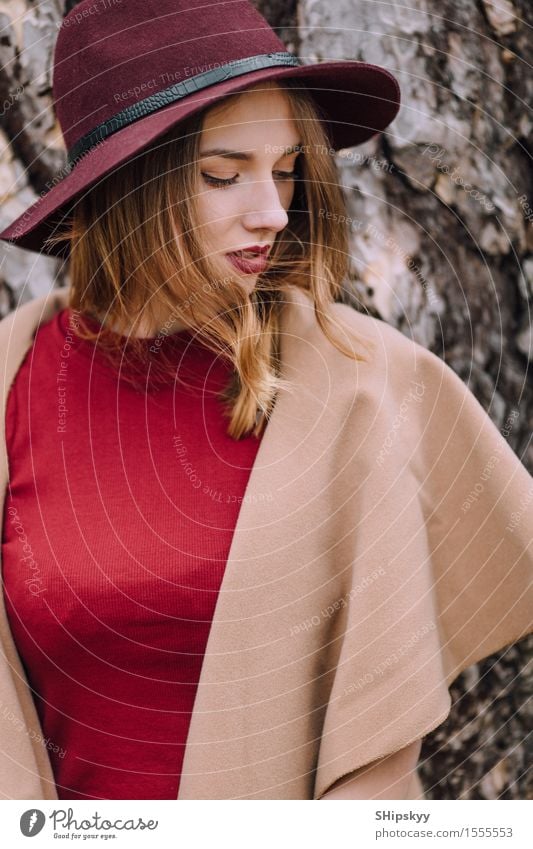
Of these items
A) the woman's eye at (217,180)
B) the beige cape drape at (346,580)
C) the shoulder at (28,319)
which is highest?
the woman's eye at (217,180)

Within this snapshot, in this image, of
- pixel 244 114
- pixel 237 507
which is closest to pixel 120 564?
pixel 237 507

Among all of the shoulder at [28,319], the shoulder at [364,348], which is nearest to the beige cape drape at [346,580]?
the shoulder at [364,348]

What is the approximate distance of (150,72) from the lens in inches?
27.3

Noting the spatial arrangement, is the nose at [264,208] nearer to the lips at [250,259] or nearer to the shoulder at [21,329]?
the lips at [250,259]

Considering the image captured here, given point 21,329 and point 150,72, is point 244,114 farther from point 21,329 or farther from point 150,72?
point 21,329

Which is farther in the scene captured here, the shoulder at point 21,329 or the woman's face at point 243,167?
the shoulder at point 21,329

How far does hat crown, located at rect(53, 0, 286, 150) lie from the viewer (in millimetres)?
689

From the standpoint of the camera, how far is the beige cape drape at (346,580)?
0.72 m

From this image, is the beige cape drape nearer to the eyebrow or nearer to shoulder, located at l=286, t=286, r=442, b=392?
shoulder, located at l=286, t=286, r=442, b=392

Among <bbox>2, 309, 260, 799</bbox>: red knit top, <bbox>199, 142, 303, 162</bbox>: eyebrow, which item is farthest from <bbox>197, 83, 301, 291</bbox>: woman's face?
<bbox>2, 309, 260, 799</bbox>: red knit top

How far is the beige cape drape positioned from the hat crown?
0.22 m

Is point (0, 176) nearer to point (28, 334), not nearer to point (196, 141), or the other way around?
point (28, 334)

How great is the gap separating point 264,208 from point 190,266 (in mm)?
82

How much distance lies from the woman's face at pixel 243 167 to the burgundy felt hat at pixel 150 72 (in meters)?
0.03
